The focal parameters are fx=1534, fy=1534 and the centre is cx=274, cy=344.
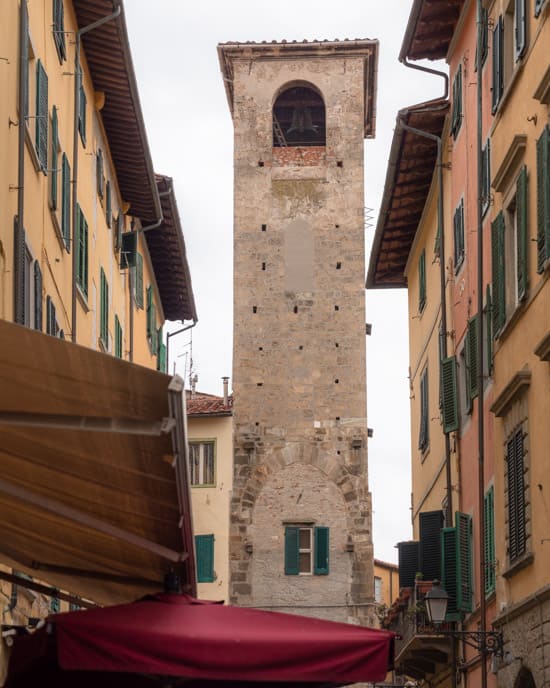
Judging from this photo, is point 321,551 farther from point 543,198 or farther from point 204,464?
point 543,198

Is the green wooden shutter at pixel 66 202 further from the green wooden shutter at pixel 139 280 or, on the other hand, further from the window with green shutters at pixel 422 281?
the green wooden shutter at pixel 139 280

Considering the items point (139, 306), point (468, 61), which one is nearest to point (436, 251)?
point (468, 61)

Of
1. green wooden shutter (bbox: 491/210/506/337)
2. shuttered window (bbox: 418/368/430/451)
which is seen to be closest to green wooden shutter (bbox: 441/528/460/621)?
green wooden shutter (bbox: 491/210/506/337)

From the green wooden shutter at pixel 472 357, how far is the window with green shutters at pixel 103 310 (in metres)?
6.72

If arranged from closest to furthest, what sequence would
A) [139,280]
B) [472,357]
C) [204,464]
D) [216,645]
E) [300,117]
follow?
[216,645] → [472,357] → [139,280] → [204,464] → [300,117]

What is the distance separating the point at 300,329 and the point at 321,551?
18.6 ft

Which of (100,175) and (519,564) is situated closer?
(519,564)

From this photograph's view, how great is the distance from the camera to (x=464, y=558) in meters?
18.4

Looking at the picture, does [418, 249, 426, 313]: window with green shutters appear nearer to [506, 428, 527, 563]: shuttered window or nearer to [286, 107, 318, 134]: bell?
[506, 428, 527, 563]: shuttered window

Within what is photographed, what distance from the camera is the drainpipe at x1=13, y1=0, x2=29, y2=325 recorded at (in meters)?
14.0

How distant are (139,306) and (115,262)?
4143 mm

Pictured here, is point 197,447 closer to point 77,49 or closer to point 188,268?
point 188,268

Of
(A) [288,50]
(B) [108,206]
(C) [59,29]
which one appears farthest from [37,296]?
(A) [288,50]

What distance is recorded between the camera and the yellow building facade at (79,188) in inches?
560
